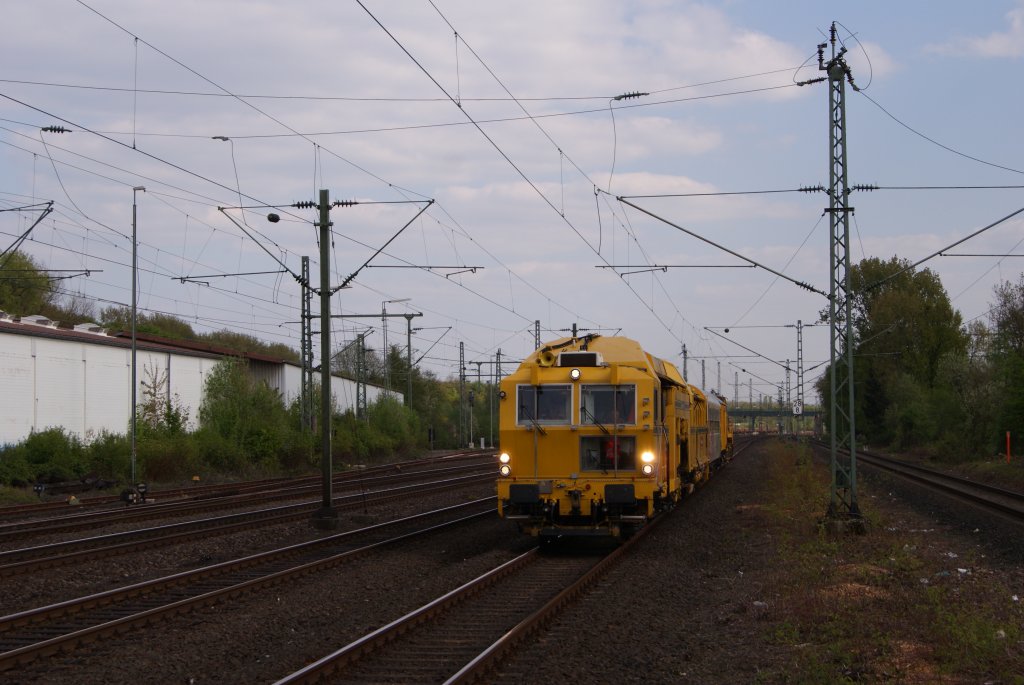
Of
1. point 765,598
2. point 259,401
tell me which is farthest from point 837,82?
point 259,401

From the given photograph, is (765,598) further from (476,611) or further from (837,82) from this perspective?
(837,82)

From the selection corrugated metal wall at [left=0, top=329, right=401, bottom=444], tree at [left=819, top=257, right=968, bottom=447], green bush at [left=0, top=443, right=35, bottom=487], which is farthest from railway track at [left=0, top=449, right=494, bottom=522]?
tree at [left=819, top=257, right=968, bottom=447]

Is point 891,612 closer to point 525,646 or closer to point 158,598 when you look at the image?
point 525,646

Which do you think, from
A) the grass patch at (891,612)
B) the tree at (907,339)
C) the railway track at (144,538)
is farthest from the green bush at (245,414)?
the tree at (907,339)

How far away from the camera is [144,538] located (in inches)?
720

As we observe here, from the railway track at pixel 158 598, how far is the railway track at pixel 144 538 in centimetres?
251

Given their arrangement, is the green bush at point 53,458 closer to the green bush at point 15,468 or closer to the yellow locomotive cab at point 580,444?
the green bush at point 15,468

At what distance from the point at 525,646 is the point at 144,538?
37.3ft

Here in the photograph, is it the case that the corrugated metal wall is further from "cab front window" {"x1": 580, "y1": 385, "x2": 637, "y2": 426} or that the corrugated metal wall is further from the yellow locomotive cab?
"cab front window" {"x1": 580, "y1": 385, "x2": 637, "y2": 426}

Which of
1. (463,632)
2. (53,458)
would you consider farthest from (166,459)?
(463,632)

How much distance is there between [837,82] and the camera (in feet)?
58.6

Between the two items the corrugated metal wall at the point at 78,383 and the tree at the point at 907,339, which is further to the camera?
the tree at the point at 907,339

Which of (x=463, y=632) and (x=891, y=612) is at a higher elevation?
(x=891, y=612)

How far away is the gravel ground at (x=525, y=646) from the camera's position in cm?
862
